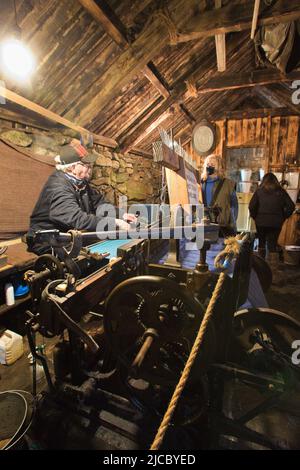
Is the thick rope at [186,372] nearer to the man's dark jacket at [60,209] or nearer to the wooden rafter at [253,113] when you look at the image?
the man's dark jacket at [60,209]

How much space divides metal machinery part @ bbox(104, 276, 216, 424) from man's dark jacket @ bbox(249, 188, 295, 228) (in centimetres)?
523

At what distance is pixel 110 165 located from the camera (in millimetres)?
7004

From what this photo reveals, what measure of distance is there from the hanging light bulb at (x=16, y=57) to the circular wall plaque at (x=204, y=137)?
7086 mm


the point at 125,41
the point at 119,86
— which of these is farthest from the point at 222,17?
the point at 119,86

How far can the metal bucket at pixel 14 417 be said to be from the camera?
1.98 m

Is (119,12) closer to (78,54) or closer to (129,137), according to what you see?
(78,54)

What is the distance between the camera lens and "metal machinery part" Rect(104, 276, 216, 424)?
1783mm

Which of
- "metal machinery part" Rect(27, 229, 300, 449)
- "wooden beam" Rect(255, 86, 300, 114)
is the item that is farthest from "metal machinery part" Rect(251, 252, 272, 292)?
"wooden beam" Rect(255, 86, 300, 114)

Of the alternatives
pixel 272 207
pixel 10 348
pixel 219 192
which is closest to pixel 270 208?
pixel 272 207

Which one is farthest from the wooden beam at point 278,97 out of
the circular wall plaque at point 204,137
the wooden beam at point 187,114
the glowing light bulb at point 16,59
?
the glowing light bulb at point 16,59

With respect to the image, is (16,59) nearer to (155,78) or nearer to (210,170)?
(155,78)

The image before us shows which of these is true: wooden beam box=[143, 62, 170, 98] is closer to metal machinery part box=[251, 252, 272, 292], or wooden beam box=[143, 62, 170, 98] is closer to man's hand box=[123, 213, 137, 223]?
man's hand box=[123, 213, 137, 223]

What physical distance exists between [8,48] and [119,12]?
205 centimetres

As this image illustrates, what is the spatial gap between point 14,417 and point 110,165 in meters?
6.10
